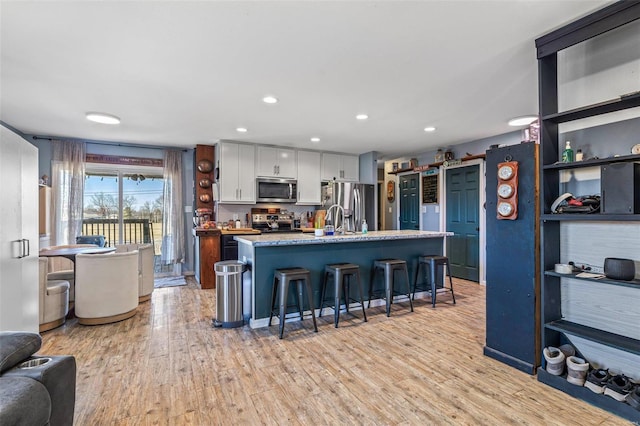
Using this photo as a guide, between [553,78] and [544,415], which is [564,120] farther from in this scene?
[544,415]

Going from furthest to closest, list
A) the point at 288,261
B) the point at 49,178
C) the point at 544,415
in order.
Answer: the point at 49,178 < the point at 288,261 < the point at 544,415

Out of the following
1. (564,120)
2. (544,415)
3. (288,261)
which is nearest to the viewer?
(544,415)

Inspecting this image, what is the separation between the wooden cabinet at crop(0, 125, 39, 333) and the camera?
2.13m

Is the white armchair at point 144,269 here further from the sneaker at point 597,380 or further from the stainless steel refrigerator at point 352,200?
the sneaker at point 597,380

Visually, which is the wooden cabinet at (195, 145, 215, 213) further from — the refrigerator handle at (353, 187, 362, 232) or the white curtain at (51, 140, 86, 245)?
the refrigerator handle at (353, 187, 362, 232)

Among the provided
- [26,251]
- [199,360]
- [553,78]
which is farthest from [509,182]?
[26,251]

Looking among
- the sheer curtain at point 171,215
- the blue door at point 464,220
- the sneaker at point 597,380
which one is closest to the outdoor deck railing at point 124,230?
the sheer curtain at point 171,215

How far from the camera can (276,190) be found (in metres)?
6.07

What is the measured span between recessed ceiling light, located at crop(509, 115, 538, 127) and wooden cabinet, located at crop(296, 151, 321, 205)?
135 inches

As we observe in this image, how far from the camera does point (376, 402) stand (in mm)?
2074

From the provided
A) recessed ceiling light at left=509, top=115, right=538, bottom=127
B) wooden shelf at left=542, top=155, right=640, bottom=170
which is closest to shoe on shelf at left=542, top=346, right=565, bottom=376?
wooden shelf at left=542, top=155, right=640, bottom=170

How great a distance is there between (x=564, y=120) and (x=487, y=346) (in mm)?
1899

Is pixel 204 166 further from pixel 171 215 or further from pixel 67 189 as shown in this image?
pixel 67 189

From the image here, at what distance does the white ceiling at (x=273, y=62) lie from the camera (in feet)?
6.52
